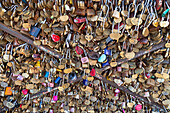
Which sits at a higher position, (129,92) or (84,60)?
(84,60)

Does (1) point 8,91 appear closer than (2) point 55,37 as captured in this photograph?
No

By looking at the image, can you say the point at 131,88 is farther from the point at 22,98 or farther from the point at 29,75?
the point at 22,98

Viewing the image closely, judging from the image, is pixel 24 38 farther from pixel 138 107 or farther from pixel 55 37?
pixel 138 107

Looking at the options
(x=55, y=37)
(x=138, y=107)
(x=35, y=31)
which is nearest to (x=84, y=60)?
(x=55, y=37)

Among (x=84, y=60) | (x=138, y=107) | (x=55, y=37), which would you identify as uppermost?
(x=55, y=37)

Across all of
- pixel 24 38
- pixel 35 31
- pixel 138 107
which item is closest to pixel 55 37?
pixel 35 31

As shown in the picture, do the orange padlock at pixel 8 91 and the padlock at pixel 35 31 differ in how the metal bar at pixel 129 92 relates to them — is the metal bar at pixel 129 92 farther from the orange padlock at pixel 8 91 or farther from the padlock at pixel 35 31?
the orange padlock at pixel 8 91

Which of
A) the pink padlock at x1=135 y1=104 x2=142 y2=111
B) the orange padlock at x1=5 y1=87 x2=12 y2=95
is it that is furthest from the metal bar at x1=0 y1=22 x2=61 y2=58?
the pink padlock at x1=135 y1=104 x2=142 y2=111

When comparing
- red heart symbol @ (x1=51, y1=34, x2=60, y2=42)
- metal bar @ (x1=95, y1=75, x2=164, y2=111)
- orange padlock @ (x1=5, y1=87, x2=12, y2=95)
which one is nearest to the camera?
red heart symbol @ (x1=51, y1=34, x2=60, y2=42)

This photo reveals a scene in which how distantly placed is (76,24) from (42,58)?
1.64 ft

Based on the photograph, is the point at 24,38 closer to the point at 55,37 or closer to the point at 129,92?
the point at 55,37

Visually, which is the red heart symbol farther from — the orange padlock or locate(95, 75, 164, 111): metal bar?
the orange padlock

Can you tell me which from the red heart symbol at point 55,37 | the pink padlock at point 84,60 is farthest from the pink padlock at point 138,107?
the red heart symbol at point 55,37

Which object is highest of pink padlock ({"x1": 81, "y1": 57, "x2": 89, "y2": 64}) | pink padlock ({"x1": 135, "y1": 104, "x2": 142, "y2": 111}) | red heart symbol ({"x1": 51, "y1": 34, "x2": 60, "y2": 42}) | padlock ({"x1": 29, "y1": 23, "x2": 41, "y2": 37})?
padlock ({"x1": 29, "y1": 23, "x2": 41, "y2": 37})
